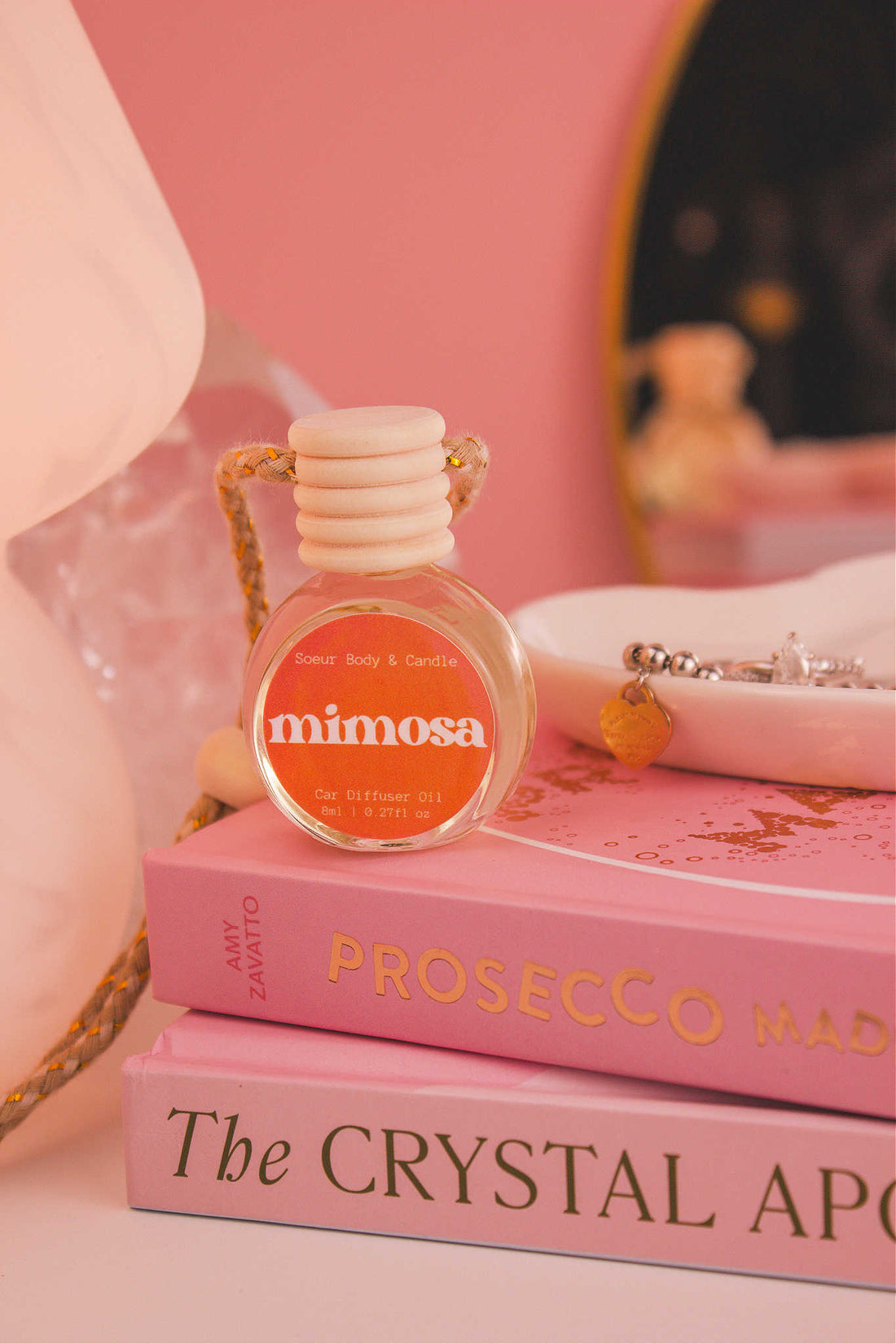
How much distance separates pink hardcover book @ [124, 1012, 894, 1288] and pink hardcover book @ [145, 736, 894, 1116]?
0.01 meters

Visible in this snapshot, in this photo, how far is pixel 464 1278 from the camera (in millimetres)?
362

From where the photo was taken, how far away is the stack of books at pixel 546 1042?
1.12 ft

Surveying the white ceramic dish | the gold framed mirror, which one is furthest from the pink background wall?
the white ceramic dish

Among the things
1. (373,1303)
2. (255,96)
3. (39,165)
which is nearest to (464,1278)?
(373,1303)

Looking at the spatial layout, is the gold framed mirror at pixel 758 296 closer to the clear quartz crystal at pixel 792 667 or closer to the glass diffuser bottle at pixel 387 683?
the clear quartz crystal at pixel 792 667

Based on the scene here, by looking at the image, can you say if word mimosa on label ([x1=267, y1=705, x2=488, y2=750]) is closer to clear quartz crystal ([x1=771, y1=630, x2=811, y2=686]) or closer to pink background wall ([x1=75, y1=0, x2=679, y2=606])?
clear quartz crystal ([x1=771, y1=630, x2=811, y2=686])

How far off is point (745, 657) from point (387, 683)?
0.83ft

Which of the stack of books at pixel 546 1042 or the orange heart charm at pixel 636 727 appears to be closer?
the stack of books at pixel 546 1042

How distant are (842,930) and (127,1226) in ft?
0.82

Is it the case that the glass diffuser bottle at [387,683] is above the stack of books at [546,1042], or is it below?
above

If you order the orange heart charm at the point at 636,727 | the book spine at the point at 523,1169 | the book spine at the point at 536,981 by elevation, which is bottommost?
the book spine at the point at 523,1169

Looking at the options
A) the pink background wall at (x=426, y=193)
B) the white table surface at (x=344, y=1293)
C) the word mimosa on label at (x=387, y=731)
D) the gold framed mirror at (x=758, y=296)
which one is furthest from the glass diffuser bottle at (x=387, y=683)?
the gold framed mirror at (x=758, y=296)

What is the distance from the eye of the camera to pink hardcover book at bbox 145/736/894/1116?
0.34 metres

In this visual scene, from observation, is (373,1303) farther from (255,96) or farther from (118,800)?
(255,96)
